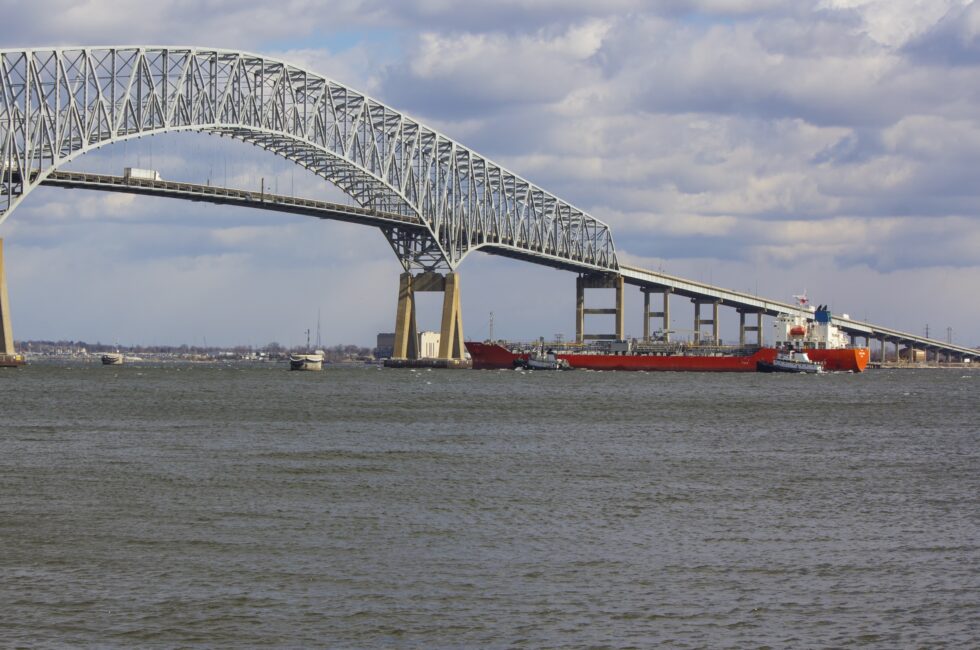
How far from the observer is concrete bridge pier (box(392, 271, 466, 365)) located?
13750cm

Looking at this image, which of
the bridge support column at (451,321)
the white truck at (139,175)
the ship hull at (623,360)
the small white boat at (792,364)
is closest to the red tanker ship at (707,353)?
the ship hull at (623,360)

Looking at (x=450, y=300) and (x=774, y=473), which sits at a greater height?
(x=450, y=300)

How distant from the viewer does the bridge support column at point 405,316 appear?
137 metres

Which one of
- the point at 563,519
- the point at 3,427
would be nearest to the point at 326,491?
the point at 563,519

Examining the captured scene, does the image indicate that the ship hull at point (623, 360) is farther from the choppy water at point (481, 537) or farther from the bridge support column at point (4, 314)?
the choppy water at point (481, 537)

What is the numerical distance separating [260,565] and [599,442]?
2623 centimetres

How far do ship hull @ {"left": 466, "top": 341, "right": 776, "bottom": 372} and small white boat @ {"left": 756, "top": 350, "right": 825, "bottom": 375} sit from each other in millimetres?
3105

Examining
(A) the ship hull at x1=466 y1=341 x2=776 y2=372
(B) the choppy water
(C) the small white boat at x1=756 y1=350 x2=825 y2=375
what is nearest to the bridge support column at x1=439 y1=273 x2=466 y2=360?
(A) the ship hull at x1=466 y1=341 x2=776 y2=372

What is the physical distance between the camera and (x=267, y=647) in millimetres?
17672

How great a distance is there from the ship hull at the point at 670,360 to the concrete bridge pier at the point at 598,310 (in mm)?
15515

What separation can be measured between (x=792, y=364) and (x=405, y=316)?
3814 cm

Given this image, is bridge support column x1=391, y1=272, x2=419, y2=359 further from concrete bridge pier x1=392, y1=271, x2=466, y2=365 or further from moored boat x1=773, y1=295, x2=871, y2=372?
moored boat x1=773, y1=295, x2=871, y2=372

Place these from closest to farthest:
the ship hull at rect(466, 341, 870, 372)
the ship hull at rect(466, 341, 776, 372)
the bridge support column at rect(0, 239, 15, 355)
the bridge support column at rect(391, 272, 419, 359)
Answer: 1. the bridge support column at rect(0, 239, 15, 355)
2. the bridge support column at rect(391, 272, 419, 359)
3. the ship hull at rect(466, 341, 870, 372)
4. the ship hull at rect(466, 341, 776, 372)

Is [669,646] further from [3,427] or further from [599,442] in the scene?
[3,427]
